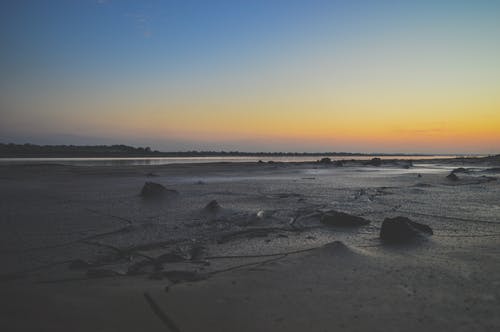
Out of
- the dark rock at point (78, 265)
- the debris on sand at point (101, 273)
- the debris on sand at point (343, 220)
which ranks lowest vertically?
the dark rock at point (78, 265)

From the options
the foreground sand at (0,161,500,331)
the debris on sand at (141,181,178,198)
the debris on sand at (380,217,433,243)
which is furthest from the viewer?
the debris on sand at (141,181,178,198)

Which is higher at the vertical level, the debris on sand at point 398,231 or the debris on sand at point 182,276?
the debris on sand at point 398,231

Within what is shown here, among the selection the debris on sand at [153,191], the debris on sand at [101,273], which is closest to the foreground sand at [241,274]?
the debris on sand at [101,273]

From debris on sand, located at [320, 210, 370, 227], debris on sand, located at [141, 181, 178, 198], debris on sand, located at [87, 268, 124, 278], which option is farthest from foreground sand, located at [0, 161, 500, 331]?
debris on sand, located at [141, 181, 178, 198]

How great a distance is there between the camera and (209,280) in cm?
254

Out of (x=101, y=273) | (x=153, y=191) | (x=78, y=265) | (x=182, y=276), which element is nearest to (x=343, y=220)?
(x=182, y=276)

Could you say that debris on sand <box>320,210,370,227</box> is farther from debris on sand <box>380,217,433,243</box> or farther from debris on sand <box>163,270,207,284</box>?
debris on sand <box>163,270,207,284</box>

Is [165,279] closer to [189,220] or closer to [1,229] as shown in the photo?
[189,220]

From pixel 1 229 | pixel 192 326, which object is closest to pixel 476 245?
pixel 192 326

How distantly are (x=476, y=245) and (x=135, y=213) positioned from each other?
15.9ft

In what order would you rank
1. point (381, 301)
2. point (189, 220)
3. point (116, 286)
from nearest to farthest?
point (381, 301), point (116, 286), point (189, 220)

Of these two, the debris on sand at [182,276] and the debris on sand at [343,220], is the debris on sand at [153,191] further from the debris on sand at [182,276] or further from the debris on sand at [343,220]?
the debris on sand at [182,276]

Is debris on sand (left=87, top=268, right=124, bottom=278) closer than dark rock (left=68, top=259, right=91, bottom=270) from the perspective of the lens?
Yes

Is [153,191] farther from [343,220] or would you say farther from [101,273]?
[101,273]
